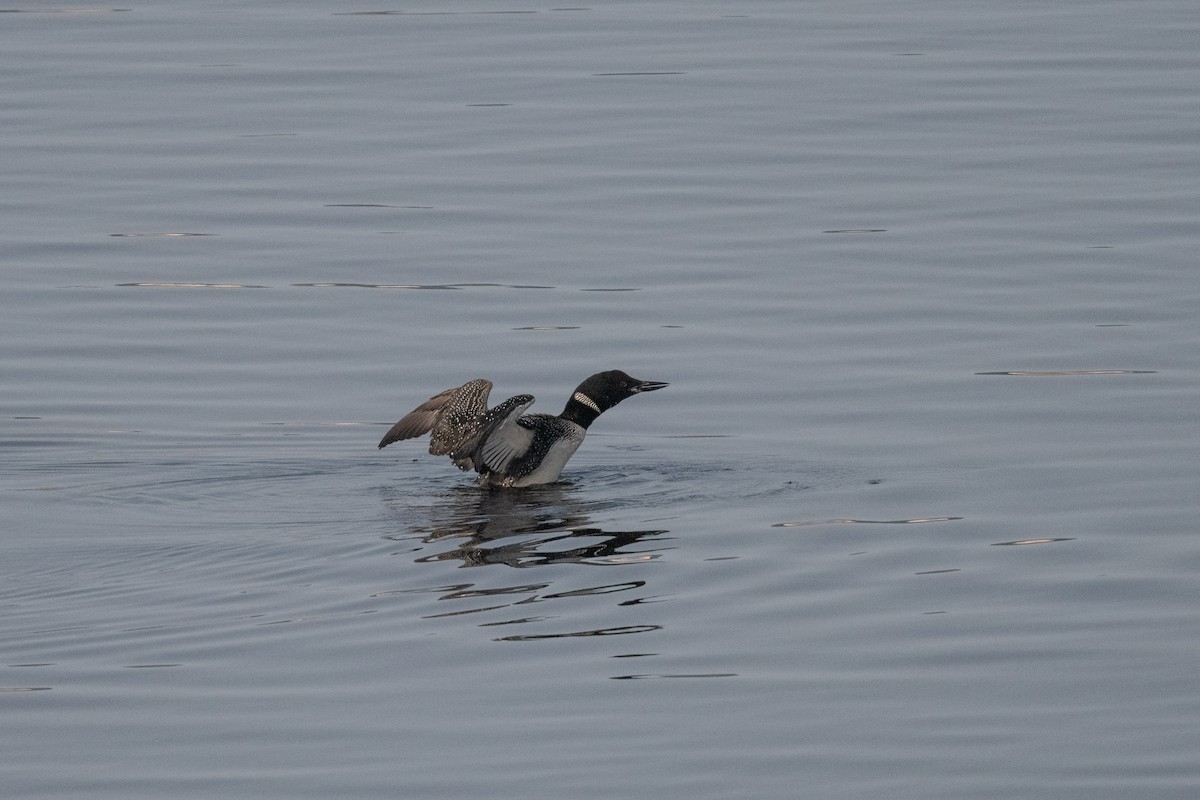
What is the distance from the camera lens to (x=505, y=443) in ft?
34.3

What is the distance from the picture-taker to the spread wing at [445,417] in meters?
Answer: 10.4

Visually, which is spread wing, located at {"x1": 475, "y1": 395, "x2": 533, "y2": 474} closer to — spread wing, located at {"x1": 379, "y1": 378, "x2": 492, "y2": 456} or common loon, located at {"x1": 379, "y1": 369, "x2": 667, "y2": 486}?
common loon, located at {"x1": 379, "y1": 369, "x2": 667, "y2": 486}

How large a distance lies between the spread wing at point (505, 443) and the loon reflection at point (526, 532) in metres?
0.15

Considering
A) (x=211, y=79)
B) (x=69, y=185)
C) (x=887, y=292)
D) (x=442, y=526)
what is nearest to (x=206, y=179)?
(x=69, y=185)

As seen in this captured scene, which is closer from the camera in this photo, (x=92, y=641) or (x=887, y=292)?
(x=92, y=641)

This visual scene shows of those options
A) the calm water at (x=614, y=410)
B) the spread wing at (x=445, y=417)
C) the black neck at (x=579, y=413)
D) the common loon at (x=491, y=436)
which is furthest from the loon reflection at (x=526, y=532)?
the black neck at (x=579, y=413)

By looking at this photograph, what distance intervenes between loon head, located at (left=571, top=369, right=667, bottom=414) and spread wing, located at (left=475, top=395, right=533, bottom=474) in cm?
52

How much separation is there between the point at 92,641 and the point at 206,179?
10.1m

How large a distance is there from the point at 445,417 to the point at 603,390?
937mm

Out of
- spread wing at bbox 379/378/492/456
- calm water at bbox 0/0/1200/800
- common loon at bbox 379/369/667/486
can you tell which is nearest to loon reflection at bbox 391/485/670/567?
calm water at bbox 0/0/1200/800

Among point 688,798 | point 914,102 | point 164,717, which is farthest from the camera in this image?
point 914,102

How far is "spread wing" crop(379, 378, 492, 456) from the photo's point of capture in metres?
10.4

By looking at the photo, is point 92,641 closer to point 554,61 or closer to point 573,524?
point 573,524

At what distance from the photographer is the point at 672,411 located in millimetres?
11562
